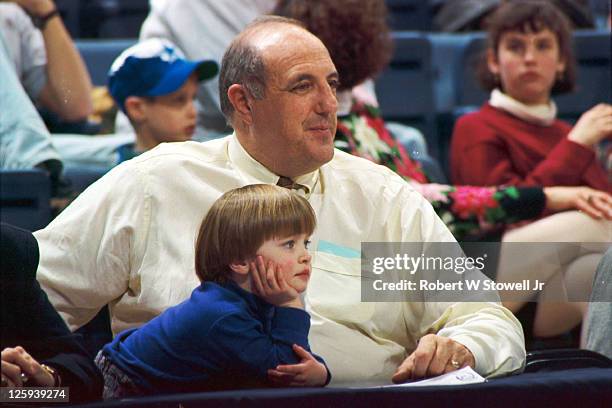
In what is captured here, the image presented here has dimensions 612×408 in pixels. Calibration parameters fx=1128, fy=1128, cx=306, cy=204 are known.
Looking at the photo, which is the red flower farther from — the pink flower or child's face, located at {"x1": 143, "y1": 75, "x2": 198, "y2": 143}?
child's face, located at {"x1": 143, "y1": 75, "x2": 198, "y2": 143}

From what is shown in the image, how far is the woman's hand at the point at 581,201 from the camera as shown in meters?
2.10

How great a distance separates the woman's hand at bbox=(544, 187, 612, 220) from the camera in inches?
82.9

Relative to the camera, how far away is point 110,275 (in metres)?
1.71

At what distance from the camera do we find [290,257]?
145cm

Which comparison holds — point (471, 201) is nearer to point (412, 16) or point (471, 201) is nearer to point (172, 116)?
point (172, 116)

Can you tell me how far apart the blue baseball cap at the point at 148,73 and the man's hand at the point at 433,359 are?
1136mm

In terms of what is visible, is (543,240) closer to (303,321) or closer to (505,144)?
(303,321)

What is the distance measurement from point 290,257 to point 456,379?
0.28m

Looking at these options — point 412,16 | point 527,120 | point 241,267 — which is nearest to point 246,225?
point 241,267

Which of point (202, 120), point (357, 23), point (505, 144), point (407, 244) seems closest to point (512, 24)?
point (505, 144)

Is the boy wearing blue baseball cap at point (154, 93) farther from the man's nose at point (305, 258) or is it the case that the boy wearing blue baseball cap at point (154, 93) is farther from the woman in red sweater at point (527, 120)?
the man's nose at point (305, 258)

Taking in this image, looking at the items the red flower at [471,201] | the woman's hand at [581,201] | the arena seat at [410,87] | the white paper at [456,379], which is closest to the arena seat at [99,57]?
the arena seat at [410,87]

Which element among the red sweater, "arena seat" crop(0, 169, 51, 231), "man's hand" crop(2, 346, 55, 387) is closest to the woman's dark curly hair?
the red sweater

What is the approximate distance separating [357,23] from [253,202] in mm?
1112
